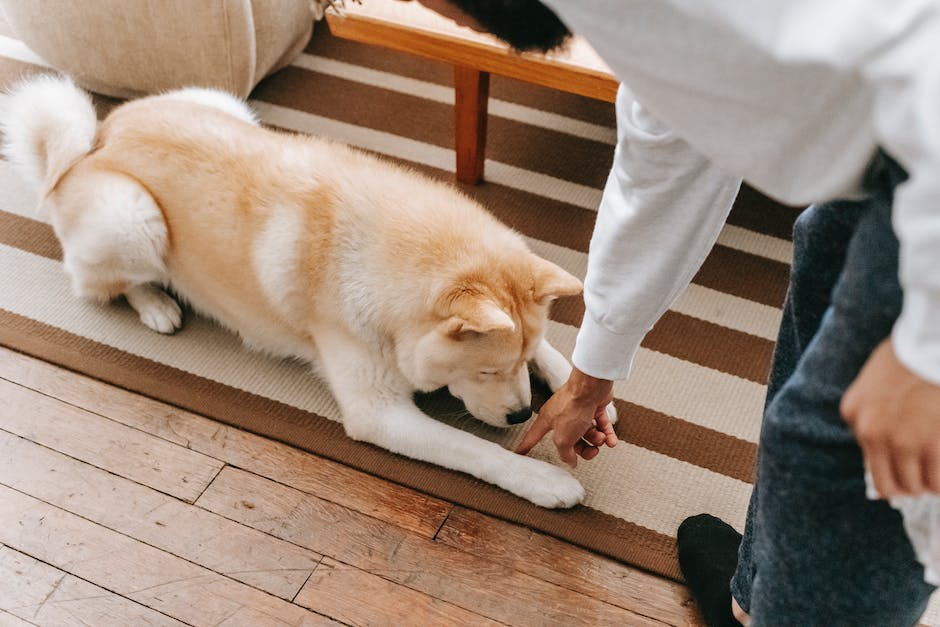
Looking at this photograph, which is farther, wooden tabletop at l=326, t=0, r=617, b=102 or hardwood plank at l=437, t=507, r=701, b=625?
wooden tabletop at l=326, t=0, r=617, b=102

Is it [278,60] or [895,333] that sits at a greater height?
[895,333]

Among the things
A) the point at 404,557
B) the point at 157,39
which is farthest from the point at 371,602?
the point at 157,39

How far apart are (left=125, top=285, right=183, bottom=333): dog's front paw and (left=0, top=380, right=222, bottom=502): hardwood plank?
25 cm

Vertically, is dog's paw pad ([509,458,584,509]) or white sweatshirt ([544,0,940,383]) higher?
white sweatshirt ([544,0,940,383])

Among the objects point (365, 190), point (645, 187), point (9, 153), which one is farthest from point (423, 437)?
point (9, 153)

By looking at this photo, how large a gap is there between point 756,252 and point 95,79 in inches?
77.6

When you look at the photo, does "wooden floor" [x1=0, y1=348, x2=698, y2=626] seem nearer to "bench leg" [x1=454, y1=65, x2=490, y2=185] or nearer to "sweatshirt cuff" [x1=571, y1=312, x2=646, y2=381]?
"sweatshirt cuff" [x1=571, y1=312, x2=646, y2=381]

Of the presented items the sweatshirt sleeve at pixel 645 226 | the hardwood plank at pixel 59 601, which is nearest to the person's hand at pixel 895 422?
the sweatshirt sleeve at pixel 645 226

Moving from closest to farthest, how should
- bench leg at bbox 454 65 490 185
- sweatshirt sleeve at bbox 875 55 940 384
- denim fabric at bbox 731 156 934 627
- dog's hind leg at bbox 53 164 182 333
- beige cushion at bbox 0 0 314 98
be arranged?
sweatshirt sleeve at bbox 875 55 940 384
denim fabric at bbox 731 156 934 627
dog's hind leg at bbox 53 164 182 333
bench leg at bbox 454 65 490 185
beige cushion at bbox 0 0 314 98

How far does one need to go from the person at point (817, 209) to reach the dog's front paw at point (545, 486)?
0.62 meters

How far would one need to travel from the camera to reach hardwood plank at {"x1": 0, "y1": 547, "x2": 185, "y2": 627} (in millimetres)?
1303

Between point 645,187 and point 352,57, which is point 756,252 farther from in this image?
point 352,57

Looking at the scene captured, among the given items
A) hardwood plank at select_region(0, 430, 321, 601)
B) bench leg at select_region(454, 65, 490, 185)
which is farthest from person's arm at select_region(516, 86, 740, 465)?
bench leg at select_region(454, 65, 490, 185)

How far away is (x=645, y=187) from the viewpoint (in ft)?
2.59
